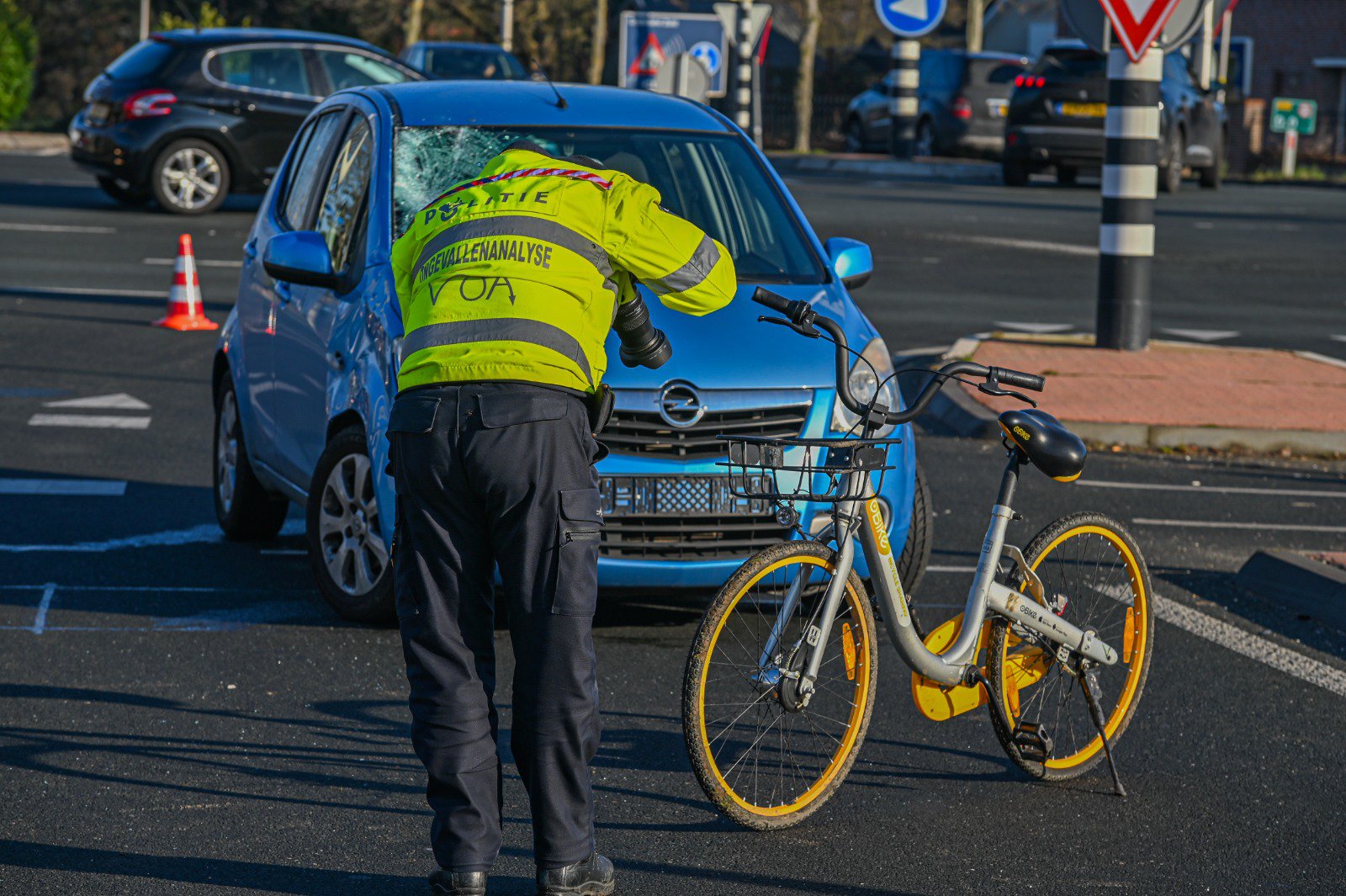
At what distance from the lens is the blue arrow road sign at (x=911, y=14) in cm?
2628

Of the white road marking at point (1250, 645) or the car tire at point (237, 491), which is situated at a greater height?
the car tire at point (237, 491)

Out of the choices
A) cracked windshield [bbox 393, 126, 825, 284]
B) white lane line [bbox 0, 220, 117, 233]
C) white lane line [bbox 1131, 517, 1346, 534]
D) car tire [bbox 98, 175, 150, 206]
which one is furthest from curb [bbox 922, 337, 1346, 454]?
car tire [bbox 98, 175, 150, 206]

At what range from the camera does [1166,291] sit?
17141 millimetres

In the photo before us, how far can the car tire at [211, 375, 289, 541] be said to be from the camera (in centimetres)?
762

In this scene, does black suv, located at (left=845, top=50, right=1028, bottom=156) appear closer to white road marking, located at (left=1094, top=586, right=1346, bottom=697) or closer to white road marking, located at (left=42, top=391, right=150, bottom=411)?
white road marking, located at (left=42, top=391, right=150, bottom=411)

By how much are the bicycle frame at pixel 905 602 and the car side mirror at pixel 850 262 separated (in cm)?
213

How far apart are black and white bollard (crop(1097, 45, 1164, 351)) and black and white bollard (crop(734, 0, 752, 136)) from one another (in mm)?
12122

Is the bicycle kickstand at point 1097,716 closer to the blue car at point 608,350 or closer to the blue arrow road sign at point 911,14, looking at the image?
the blue car at point 608,350

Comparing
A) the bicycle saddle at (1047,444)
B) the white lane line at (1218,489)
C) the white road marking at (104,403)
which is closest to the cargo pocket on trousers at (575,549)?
the bicycle saddle at (1047,444)

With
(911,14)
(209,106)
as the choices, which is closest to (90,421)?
(209,106)

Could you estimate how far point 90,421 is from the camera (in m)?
10.1

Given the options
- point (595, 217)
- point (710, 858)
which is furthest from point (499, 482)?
point (710, 858)

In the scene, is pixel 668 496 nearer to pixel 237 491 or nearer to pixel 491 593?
pixel 491 593

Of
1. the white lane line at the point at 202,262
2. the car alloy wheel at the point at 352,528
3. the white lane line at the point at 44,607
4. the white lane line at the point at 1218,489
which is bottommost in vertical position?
the white lane line at the point at 1218,489
